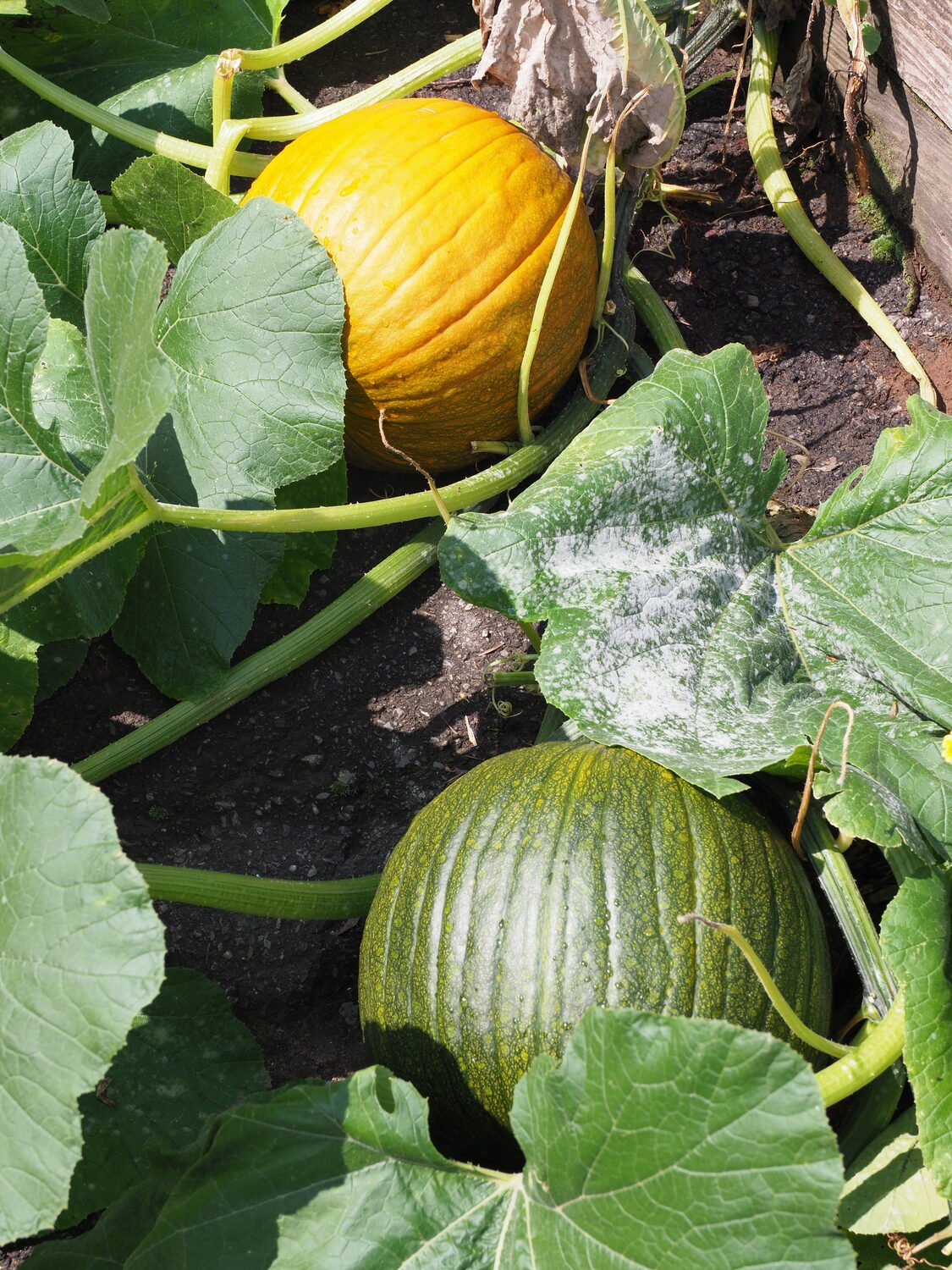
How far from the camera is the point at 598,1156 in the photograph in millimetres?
1389

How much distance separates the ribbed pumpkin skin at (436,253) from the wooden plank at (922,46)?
0.85m

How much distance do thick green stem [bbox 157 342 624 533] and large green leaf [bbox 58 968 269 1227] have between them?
0.78 metres

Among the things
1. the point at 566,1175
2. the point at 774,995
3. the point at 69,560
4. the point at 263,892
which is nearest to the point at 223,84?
the point at 69,560

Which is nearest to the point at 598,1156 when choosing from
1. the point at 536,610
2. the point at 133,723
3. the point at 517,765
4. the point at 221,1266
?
the point at 221,1266

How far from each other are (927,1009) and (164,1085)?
122cm

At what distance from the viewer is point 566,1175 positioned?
1417mm

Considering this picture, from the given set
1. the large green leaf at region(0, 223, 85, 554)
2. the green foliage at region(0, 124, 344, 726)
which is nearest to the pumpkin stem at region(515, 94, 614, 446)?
the green foliage at region(0, 124, 344, 726)

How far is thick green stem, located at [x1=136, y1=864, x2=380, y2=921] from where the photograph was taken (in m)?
1.96

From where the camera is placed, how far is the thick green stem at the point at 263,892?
196 cm

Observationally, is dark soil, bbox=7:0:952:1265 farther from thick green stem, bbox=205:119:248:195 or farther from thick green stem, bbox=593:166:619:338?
thick green stem, bbox=205:119:248:195

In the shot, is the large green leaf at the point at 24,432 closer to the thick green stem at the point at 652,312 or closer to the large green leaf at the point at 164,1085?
the large green leaf at the point at 164,1085

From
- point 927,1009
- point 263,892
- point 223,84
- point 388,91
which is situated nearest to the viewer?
point 927,1009

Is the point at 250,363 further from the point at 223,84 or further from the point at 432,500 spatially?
the point at 223,84

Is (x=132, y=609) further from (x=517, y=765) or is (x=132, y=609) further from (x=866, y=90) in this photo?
(x=866, y=90)
